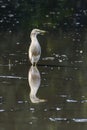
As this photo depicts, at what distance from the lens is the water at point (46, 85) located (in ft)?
36.9

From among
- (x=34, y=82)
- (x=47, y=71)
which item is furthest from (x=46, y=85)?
(x=47, y=71)

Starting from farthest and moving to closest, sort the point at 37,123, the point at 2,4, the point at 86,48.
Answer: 1. the point at 2,4
2. the point at 86,48
3. the point at 37,123

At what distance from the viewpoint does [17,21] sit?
23.8 m

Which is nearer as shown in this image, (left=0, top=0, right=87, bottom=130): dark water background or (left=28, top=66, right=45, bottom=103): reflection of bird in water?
(left=0, top=0, right=87, bottom=130): dark water background

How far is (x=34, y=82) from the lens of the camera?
1436cm

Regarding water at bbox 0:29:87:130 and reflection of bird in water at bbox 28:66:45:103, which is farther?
reflection of bird in water at bbox 28:66:45:103

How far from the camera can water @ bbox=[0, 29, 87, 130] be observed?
36.9 feet

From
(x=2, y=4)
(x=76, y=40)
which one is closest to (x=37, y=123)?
(x=76, y=40)

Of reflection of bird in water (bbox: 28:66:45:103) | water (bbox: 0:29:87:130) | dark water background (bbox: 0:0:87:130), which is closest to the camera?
water (bbox: 0:29:87:130)

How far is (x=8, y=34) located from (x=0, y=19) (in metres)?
3.89

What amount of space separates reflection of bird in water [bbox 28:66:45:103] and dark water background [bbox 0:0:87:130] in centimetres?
2

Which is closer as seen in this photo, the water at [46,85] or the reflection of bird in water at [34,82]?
the water at [46,85]

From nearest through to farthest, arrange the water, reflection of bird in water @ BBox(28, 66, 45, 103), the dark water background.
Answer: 1. the water
2. the dark water background
3. reflection of bird in water @ BBox(28, 66, 45, 103)

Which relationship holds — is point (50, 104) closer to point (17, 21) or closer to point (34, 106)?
point (34, 106)
